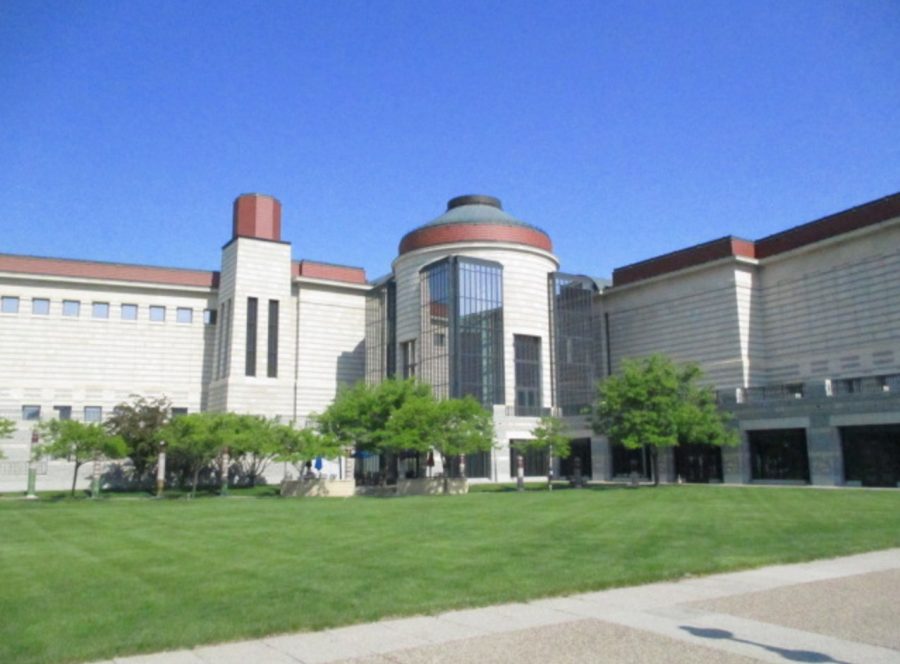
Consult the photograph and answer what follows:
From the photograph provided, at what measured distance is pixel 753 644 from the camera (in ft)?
26.0

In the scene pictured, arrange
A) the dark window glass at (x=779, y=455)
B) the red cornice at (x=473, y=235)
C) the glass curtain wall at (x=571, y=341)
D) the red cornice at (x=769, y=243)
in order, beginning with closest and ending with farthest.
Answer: the dark window glass at (x=779, y=455)
the red cornice at (x=769, y=243)
the red cornice at (x=473, y=235)
the glass curtain wall at (x=571, y=341)

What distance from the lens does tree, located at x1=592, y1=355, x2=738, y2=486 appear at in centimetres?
4678

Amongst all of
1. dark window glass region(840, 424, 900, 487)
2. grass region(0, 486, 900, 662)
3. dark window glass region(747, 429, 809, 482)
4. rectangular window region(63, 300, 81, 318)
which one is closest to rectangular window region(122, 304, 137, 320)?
rectangular window region(63, 300, 81, 318)

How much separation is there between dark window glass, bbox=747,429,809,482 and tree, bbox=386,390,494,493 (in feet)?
55.8

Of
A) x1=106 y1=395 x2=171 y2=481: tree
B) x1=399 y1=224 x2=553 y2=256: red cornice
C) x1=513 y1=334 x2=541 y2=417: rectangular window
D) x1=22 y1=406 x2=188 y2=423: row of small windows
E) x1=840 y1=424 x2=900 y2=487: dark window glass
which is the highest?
x1=399 y1=224 x2=553 y2=256: red cornice

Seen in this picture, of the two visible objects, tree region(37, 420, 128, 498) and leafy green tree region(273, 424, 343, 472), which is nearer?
tree region(37, 420, 128, 498)

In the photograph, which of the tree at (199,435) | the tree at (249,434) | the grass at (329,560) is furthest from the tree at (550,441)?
the grass at (329,560)

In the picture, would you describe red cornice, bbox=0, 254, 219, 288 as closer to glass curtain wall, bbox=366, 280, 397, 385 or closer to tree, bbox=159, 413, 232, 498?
glass curtain wall, bbox=366, 280, 397, 385

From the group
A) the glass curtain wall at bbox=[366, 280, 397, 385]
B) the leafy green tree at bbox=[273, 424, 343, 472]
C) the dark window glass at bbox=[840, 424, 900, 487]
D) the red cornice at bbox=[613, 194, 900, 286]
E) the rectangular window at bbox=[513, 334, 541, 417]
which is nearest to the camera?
the dark window glass at bbox=[840, 424, 900, 487]

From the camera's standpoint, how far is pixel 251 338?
67125 mm

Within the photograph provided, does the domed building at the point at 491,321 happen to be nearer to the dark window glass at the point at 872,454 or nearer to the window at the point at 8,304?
the dark window glass at the point at 872,454

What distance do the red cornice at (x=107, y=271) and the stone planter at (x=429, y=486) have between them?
3441cm

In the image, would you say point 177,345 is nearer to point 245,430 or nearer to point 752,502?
point 245,430

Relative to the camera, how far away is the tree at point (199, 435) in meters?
44.5
